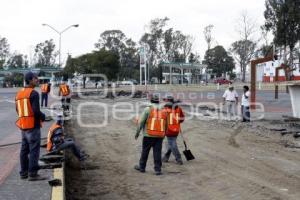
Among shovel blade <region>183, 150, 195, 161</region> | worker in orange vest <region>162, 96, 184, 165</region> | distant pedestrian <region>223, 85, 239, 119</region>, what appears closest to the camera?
worker in orange vest <region>162, 96, 184, 165</region>

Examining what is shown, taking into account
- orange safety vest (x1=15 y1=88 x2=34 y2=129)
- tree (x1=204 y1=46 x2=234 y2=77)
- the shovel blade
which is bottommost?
the shovel blade

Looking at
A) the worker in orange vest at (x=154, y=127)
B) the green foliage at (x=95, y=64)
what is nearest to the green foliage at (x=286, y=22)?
the green foliage at (x=95, y=64)

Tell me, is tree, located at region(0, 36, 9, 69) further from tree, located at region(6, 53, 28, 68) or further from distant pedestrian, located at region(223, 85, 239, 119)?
distant pedestrian, located at region(223, 85, 239, 119)

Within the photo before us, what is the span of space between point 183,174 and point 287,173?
2.25m

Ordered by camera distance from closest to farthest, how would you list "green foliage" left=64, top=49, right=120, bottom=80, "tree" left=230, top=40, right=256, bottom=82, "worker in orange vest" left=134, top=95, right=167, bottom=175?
1. "worker in orange vest" left=134, top=95, right=167, bottom=175
2. "green foliage" left=64, top=49, right=120, bottom=80
3. "tree" left=230, top=40, right=256, bottom=82

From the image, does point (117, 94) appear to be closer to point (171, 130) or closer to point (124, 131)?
point (124, 131)

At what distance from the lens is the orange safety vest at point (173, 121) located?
12.3 meters

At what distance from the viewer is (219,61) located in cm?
12788

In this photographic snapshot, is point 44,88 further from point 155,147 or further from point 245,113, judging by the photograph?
point 155,147

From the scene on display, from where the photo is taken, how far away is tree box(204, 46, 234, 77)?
12594 cm

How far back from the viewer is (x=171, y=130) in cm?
1245

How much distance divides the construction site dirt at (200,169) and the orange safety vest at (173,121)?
2.54 ft

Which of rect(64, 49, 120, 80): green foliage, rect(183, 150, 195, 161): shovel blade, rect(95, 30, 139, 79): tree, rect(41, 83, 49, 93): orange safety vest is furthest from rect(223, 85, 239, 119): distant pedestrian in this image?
rect(95, 30, 139, 79): tree

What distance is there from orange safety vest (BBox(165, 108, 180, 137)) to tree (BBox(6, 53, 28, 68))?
135741mm
